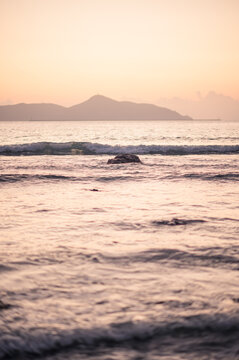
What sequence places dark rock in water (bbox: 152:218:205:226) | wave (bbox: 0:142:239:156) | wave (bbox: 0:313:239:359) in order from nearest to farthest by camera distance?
wave (bbox: 0:313:239:359) → dark rock in water (bbox: 152:218:205:226) → wave (bbox: 0:142:239:156)

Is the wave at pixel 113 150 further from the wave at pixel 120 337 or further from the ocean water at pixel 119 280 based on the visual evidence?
the wave at pixel 120 337

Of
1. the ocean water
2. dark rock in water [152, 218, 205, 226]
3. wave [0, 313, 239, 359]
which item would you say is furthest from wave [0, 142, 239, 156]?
wave [0, 313, 239, 359]

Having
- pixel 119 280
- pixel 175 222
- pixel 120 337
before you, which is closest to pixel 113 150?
pixel 175 222

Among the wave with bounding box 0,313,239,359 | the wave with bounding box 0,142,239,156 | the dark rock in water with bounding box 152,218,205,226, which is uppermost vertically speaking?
the wave with bounding box 0,142,239,156

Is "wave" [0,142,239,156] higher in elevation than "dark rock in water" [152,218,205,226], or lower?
higher

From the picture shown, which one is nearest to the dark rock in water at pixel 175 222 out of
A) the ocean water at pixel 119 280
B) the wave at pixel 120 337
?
the ocean water at pixel 119 280

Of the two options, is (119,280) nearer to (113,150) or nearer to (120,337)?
(120,337)

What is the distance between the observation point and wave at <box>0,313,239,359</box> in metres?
1.76

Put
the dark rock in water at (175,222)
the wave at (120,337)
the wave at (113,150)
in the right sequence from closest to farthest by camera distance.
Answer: the wave at (120,337) < the dark rock in water at (175,222) < the wave at (113,150)

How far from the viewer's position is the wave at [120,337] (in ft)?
5.78

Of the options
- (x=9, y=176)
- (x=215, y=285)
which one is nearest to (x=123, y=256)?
(x=215, y=285)

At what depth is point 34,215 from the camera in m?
5.09

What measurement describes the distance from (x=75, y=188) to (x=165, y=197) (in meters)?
2.48

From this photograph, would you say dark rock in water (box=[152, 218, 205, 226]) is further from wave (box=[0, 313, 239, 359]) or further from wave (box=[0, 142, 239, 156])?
wave (box=[0, 142, 239, 156])
